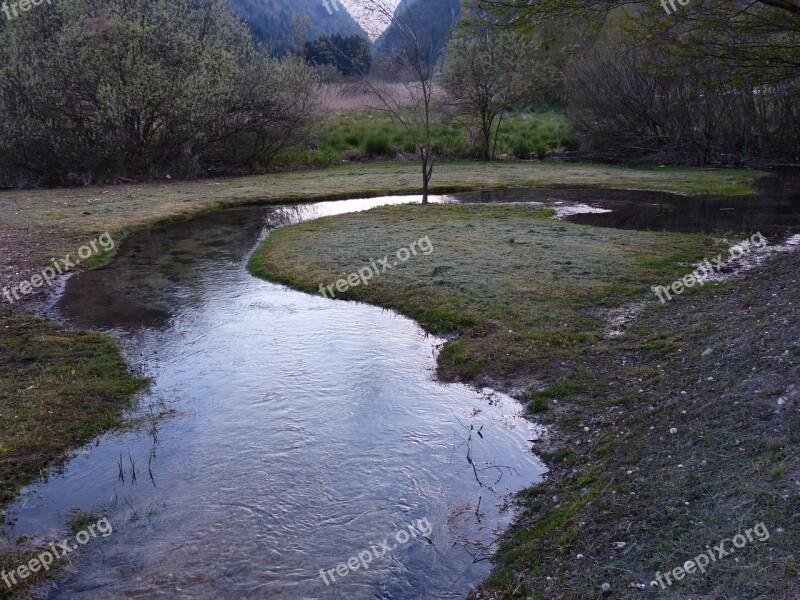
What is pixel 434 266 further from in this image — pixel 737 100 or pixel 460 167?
pixel 737 100

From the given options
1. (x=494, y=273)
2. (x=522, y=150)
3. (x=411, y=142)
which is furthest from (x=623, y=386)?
(x=411, y=142)

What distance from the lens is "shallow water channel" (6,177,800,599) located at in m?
4.69

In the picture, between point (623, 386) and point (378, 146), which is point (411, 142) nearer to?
point (378, 146)

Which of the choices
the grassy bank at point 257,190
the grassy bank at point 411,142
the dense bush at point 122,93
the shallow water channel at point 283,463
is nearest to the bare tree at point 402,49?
the grassy bank at point 257,190

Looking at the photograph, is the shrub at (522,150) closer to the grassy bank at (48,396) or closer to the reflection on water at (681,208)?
the reflection on water at (681,208)

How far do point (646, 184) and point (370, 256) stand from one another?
1355 cm

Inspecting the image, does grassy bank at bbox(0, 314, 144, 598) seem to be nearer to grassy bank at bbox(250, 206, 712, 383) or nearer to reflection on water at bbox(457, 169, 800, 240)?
grassy bank at bbox(250, 206, 712, 383)

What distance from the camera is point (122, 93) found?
78.2ft

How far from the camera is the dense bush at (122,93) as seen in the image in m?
23.6

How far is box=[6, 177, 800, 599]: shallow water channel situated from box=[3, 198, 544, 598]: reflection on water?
0.02 meters

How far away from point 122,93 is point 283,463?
22.0 meters

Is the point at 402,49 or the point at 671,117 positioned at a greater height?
the point at 402,49

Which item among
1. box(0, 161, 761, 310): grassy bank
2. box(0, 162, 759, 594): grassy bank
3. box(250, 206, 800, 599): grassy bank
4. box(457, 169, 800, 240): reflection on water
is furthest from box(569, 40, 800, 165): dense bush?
box(250, 206, 800, 599): grassy bank

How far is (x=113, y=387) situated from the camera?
763 centimetres
